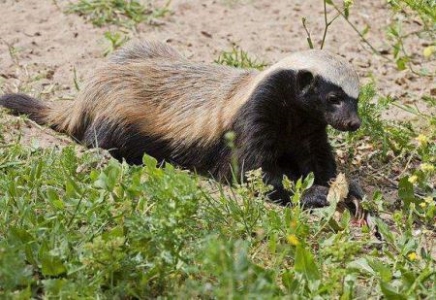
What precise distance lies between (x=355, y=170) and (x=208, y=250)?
2848mm

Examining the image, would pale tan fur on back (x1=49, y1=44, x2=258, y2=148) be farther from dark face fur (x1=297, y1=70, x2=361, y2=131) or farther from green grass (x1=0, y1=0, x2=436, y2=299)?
green grass (x1=0, y1=0, x2=436, y2=299)

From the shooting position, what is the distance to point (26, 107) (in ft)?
21.6

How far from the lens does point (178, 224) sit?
4406 mm

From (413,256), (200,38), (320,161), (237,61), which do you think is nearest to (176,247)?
(413,256)

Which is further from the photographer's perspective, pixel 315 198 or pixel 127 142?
pixel 127 142

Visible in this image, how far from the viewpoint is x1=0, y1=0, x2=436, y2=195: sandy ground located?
7332mm

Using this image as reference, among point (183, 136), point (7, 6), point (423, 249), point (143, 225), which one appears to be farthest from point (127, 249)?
point (7, 6)

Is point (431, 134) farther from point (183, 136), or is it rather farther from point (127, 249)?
point (127, 249)

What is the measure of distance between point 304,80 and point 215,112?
0.65 meters

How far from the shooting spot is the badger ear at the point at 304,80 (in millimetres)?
5965

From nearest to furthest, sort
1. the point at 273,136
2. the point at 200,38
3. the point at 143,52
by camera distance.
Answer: the point at 273,136 → the point at 143,52 → the point at 200,38

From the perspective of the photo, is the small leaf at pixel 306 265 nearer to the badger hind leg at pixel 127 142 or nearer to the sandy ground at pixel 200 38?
the badger hind leg at pixel 127 142

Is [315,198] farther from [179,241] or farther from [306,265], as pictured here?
[179,241]

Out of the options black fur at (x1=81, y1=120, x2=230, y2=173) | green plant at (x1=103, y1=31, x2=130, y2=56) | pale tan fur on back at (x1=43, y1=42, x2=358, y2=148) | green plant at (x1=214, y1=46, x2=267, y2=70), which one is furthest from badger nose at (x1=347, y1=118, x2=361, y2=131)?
green plant at (x1=103, y1=31, x2=130, y2=56)
